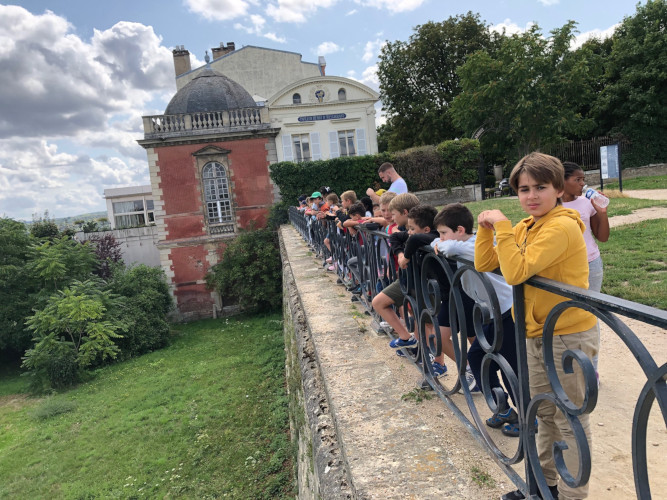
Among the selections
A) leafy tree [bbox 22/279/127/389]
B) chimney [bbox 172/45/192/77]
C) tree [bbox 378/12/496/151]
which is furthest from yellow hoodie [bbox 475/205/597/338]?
chimney [bbox 172/45/192/77]

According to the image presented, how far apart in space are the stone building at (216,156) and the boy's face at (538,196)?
21789 millimetres

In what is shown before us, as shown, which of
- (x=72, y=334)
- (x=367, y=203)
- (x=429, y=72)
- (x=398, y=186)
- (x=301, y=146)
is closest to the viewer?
(x=398, y=186)

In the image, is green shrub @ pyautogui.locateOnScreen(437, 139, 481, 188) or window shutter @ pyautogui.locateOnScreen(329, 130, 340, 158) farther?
window shutter @ pyautogui.locateOnScreen(329, 130, 340, 158)

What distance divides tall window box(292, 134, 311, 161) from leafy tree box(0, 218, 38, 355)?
13.9 metres

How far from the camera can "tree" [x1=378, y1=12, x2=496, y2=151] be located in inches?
1133

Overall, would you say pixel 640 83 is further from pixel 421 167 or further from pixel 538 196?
pixel 538 196

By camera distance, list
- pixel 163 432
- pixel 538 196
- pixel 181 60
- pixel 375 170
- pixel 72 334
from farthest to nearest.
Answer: pixel 181 60 < pixel 375 170 < pixel 72 334 < pixel 163 432 < pixel 538 196

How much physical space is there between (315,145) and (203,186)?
6.77 m

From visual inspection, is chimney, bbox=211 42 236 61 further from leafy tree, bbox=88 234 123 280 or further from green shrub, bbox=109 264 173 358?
green shrub, bbox=109 264 173 358

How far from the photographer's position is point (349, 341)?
3676 mm

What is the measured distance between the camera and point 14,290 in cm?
2005

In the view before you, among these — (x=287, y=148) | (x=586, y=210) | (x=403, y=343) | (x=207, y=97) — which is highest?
(x=207, y=97)

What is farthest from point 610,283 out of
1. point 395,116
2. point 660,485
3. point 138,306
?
point 395,116

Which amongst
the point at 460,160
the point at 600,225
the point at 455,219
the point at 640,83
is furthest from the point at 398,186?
the point at 640,83
